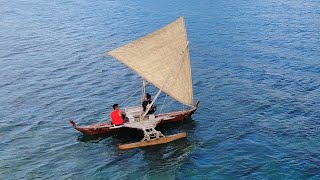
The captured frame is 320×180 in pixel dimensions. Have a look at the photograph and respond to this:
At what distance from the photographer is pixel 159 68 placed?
134 feet

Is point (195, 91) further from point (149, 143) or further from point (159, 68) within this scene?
point (149, 143)

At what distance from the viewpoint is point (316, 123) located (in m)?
41.4

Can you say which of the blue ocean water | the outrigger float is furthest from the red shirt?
the blue ocean water

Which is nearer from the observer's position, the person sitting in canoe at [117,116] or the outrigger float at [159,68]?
the person sitting in canoe at [117,116]

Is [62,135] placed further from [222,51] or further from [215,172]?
[222,51]

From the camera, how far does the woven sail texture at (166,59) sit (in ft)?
131

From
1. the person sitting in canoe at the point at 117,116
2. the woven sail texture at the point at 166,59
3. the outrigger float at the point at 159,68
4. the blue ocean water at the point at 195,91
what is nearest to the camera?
the blue ocean water at the point at 195,91

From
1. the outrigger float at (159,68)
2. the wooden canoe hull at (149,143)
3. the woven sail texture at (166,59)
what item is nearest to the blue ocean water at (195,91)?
the wooden canoe hull at (149,143)

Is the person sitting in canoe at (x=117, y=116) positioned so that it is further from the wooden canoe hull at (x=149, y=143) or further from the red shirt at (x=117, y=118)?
the wooden canoe hull at (x=149, y=143)

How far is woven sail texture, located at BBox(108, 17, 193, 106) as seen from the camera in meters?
40.0

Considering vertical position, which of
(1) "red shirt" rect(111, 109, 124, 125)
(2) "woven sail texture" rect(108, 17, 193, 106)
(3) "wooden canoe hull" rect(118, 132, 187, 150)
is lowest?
(3) "wooden canoe hull" rect(118, 132, 187, 150)

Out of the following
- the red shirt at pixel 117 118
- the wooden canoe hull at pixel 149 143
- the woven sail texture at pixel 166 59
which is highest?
the woven sail texture at pixel 166 59

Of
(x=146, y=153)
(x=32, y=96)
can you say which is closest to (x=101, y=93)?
(x=32, y=96)

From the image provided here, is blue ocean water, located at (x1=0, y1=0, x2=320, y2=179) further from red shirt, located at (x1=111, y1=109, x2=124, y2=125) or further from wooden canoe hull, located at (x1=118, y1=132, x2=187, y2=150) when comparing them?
red shirt, located at (x1=111, y1=109, x2=124, y2=125)
